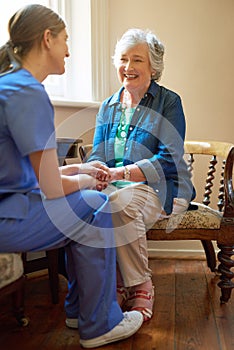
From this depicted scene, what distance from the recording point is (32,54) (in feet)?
4.19

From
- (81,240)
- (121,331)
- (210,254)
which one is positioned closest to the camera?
(81,240)

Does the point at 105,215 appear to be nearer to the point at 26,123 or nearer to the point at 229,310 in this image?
the point at 26,123

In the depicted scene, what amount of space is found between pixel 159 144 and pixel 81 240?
2.18 feet

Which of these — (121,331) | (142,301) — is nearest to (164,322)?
(142,301)

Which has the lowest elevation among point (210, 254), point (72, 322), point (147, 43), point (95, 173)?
point (210, 254)

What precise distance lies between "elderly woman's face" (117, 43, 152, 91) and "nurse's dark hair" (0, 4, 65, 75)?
0.69 meters

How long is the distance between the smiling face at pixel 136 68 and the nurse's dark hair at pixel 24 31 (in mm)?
688

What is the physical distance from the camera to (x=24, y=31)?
125 centimetres

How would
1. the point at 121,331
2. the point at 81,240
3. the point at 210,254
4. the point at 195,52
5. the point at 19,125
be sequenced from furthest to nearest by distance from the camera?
the point at 195,52
the point at 210,254
the point at 121,331
the point at 81,240
the point at 19,125

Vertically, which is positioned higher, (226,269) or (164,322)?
(226,269)

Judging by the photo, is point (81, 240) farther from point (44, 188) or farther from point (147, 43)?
point (147, 43)

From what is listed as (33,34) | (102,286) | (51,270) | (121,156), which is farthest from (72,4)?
Result: (102,286)

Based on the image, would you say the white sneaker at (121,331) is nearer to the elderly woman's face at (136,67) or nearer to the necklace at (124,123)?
the necklace at (124,123)

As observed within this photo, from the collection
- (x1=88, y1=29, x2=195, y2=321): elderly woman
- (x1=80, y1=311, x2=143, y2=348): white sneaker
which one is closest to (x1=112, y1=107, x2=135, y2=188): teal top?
(x1=88, y1=29, x2=195, y2=321): elderly woman
